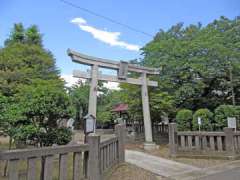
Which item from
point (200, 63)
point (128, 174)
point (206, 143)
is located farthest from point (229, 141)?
point (200, 63)

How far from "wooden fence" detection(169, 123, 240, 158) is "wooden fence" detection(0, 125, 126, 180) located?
311 centimetres

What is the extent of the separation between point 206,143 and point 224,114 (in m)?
2.22

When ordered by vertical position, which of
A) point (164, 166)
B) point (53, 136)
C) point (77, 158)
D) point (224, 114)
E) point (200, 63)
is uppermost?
point (200, 63)

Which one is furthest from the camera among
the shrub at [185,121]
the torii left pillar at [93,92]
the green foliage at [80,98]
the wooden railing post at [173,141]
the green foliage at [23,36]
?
the green foliage at [80,98]

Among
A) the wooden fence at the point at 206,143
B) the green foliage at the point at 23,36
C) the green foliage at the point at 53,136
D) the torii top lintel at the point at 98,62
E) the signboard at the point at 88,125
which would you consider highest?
the green foliage at the point at 23,36

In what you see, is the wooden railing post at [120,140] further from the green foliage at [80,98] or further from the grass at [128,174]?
the green foliage at [80,98]

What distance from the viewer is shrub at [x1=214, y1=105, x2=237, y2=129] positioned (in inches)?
412

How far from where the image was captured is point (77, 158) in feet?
14.4

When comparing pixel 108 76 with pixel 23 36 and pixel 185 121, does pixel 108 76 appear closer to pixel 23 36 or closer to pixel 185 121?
pixel 185 121

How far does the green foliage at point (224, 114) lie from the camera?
10.5m

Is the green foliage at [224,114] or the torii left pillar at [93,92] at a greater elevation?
the torii left pillar at [93,92]

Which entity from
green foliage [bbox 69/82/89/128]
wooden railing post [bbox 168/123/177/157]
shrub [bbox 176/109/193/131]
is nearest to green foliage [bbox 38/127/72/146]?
wooden railing post [bbox 168/123/177/157]

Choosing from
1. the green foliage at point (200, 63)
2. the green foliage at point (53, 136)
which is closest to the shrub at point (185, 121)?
the green foliage at point (200, 63)

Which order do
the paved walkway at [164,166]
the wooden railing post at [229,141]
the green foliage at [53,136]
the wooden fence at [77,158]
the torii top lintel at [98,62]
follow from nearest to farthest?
the wooden fence at [77,158], the green foliage at [53,136], the paved walkway at [164,166], the wooden railing post at [229,141], the torii top lintel at [98,62]
